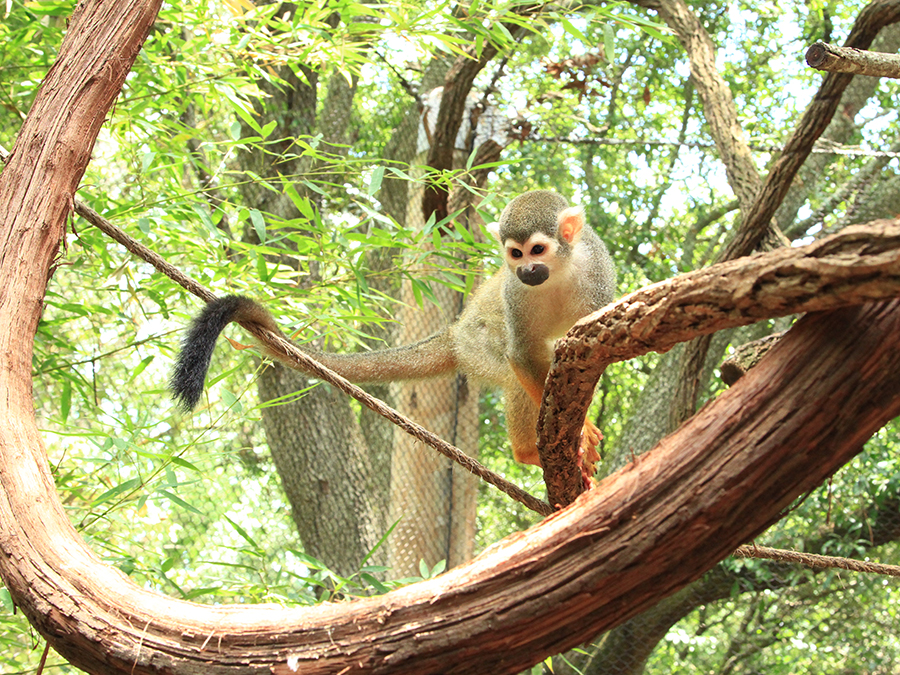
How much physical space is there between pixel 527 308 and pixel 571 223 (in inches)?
12.4

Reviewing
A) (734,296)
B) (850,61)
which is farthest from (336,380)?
(850,61)

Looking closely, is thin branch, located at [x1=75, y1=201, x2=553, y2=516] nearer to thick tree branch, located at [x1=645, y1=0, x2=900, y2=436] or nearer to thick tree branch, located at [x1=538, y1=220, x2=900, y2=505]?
thick tree branch, located at [x1=538, y1=220, x2=900, y2=505]

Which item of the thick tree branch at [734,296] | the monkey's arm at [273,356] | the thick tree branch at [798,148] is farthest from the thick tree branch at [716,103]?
the thick tree branch at [734,296]

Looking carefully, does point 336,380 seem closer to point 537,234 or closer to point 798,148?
point 537,234

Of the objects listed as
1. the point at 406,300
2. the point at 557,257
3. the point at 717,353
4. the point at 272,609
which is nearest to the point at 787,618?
the point at 717,353

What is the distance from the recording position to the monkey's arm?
182 cm

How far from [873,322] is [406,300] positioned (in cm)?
387

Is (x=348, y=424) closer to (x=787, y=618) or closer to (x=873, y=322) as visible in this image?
(x=787, y=618)

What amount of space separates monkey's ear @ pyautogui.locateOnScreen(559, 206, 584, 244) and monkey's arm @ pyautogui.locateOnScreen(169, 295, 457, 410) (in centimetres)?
82

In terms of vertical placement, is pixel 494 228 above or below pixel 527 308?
above

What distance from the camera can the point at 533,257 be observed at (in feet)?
7.99

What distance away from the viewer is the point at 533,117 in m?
5.25

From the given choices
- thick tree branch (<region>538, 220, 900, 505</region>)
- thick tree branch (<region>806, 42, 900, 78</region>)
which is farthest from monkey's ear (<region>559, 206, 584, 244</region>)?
thick tree branch (<region>538, 220, 900, 505</region>)

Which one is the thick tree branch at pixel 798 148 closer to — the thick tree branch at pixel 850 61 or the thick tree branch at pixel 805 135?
the thick tree branch at pixel 805 135
